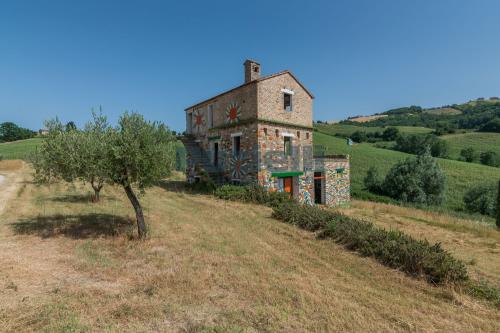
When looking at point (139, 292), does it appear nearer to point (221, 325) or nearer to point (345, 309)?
point (221, 325)

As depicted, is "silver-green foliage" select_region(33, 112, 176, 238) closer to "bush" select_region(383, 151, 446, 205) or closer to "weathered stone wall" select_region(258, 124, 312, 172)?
"weathered stone wall" select_region(258, 124, 312, 172)

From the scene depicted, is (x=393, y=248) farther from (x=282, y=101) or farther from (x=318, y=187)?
(x=318, y=187)

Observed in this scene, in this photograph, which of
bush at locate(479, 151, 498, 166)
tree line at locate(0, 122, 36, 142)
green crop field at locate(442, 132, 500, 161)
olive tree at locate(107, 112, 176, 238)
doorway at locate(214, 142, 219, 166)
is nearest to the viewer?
olive tree at locate(107, 112, 176, 238)

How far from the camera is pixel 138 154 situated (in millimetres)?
8547

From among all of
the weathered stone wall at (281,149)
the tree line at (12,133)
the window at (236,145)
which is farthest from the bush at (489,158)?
the tree line at (12,133)

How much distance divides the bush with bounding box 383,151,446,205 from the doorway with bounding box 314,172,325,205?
16.3 m

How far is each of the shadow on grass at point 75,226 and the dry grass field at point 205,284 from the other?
44 mm

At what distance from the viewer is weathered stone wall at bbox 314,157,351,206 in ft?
75.7

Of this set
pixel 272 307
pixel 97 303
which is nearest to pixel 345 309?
pixel 272 307

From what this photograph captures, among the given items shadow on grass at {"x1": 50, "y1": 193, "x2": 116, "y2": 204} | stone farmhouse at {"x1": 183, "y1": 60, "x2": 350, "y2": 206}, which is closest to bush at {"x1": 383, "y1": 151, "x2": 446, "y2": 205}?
stone farmhouse at {"x1": 183, "y1": 60, "x2": 350, "y2": 206}

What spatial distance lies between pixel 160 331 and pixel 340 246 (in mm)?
6939

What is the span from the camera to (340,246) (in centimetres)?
927

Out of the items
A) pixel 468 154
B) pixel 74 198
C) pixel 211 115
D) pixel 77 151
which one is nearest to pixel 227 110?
pixel 211 115

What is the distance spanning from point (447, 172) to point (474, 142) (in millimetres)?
38158
